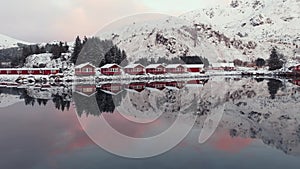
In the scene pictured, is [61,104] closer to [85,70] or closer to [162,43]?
[85,70]

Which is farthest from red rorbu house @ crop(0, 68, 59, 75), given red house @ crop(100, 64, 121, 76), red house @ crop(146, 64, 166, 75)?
red house @ crop(146, 64, 166, 75)

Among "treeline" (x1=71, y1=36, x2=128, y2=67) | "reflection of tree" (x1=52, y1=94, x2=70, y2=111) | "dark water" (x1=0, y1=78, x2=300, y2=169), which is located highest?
"treeline" (x1=71, y1=36, x2=128, y2=67)

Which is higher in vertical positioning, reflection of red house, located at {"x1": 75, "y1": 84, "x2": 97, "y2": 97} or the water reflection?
reflection of red house, located at {"x1": 75, "y1": 84, "x2": 97, "y2": 97}

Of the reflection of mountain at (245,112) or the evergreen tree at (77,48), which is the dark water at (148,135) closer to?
the reflection of mountain at (245,112)

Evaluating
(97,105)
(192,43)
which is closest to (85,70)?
(97,105)

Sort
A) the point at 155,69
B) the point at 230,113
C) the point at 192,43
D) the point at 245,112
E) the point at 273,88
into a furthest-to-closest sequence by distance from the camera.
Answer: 1. the point at 192,43
2. the point at 155,69
3. the point at 273,88
4. the point at 245,112
5. the point at 230,113

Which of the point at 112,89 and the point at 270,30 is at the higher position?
the point at 270,30

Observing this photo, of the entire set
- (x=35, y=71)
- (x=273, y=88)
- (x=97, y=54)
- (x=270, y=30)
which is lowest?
(x=273, y=88)

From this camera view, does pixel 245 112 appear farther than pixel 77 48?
No

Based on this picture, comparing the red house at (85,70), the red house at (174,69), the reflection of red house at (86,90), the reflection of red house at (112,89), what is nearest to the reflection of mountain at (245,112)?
the reflection of red house at (86,90)

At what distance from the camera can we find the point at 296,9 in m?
182

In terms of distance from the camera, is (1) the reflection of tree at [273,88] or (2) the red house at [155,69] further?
(2) the red house at [155,69]

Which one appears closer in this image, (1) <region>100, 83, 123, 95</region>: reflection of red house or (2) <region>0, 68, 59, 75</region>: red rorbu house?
(1) <region>100, 83, 123, 95</region>: reflection of red house

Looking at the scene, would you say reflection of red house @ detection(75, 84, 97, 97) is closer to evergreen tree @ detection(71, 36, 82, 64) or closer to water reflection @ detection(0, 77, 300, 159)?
water reflection @ detection(0, 77, 300, 159)
